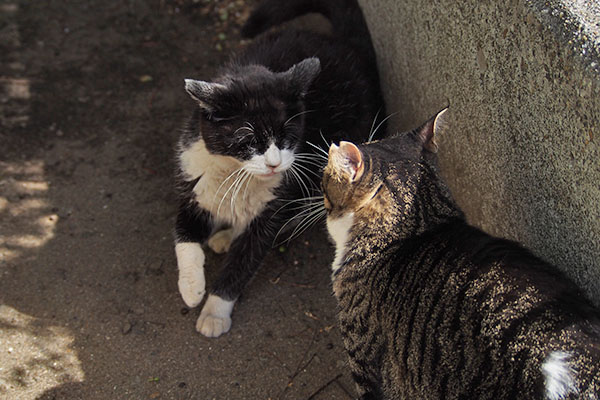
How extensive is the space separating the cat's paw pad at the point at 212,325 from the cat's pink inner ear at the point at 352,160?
1117 mm

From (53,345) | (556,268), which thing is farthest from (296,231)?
(556,268)

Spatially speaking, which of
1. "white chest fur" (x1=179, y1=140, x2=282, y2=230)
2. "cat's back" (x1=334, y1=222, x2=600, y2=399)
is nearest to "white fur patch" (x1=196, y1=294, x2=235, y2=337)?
"white chest fur" (x1=179, y1=140, x2=282, y2=230)

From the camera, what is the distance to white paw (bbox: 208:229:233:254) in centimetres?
→ 321

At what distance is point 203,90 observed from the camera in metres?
2.50

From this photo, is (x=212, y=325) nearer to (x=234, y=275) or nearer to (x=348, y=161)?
(x=234, y=275)

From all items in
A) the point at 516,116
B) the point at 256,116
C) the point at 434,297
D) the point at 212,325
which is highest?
the point at 516,116

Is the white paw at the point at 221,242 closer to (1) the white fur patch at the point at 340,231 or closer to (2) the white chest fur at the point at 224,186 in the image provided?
(2) the white chest fur at the point at 224,186

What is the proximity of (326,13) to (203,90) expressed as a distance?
150cm

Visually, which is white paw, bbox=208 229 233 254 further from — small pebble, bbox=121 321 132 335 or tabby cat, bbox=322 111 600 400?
tabby cat, bbox=322 111 600 400

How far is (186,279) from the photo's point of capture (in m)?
2.88

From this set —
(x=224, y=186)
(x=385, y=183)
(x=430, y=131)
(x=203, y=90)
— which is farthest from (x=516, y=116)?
(x=224, y=186)

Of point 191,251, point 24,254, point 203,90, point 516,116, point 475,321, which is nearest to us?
point 475,321

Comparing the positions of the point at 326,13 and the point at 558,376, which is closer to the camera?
the point at 558,376

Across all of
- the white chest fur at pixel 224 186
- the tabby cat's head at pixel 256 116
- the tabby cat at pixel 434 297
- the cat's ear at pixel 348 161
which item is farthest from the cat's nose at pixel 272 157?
the cat's ear at pixel 348 161
